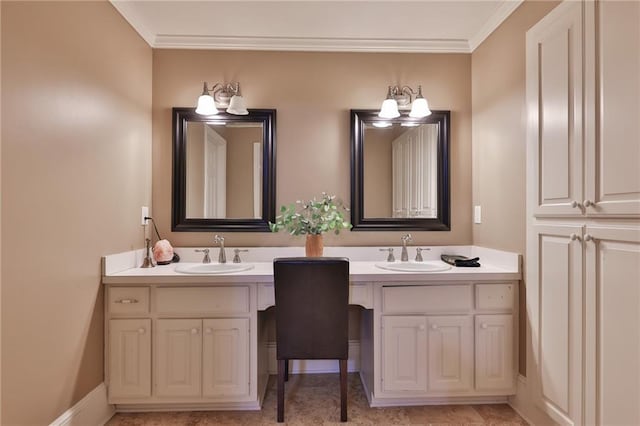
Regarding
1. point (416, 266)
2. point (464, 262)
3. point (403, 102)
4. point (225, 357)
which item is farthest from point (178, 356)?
point (403, 102)

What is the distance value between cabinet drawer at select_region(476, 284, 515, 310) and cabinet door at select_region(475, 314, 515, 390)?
0.21 ft

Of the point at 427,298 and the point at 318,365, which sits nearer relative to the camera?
the point at 427,298

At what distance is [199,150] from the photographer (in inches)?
94.2

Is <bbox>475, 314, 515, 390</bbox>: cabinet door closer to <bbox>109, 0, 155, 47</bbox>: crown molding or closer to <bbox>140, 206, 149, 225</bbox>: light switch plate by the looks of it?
<bbox>140, 206, 149, 225</bbox>: light switch plate

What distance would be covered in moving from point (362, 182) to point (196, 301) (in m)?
1.36

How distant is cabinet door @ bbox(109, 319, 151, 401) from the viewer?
1.82 meters

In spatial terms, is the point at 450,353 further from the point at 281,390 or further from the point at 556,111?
the point at 556,111

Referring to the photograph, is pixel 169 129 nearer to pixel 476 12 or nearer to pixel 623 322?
pixel 476 12

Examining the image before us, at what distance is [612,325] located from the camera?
1.29 metres

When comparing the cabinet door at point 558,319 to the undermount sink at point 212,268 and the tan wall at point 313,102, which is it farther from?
the undermount sink at point 212,268

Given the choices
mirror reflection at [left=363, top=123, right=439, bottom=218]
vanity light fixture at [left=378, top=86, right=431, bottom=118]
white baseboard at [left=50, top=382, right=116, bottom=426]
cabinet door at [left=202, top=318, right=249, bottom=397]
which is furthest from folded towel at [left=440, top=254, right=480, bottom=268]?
white baseboard at [left=50, top=382, right=116, bottom=426]

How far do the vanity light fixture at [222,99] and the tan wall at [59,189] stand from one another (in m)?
0.44

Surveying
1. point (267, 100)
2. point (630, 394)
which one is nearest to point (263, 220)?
point (267, 100)

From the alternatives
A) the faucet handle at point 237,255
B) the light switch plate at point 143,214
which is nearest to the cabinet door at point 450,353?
the faucet handle at point 237,255
